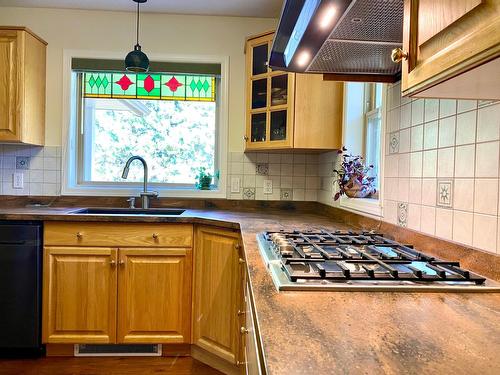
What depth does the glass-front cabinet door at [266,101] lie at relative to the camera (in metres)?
2.38

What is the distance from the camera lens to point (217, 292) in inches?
81.8

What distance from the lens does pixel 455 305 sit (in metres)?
0.80

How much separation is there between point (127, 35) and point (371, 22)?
2.19m

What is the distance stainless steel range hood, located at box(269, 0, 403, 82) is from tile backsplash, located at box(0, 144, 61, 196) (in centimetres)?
199

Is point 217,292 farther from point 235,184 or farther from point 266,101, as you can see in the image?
point 266,101

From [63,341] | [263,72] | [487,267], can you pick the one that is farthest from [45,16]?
[487,267]

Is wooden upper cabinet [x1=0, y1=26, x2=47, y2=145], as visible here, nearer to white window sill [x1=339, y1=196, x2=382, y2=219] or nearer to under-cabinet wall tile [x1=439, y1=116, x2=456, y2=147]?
white window sill [x1=339, y1=196, x2=382, y2=219]

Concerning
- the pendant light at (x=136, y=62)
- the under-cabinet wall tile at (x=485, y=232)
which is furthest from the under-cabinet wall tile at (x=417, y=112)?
the pendant light at (x=136, y=62)

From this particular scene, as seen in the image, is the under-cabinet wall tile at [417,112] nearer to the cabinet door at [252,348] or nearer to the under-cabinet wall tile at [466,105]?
the under-cabinet wall tile at [466,105]

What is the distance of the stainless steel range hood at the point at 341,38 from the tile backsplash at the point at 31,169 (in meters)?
1.99

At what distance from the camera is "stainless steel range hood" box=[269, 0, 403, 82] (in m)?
1.06

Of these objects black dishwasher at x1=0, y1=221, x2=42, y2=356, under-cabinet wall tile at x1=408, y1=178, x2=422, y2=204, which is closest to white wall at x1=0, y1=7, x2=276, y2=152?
black dishwasher at x1=0, y1=221, x2=42, y2=356

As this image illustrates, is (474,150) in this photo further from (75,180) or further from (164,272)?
(75,180)

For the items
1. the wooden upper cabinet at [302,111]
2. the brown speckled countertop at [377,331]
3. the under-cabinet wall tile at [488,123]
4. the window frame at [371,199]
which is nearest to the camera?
the brown speckled countertop at [377,331]
